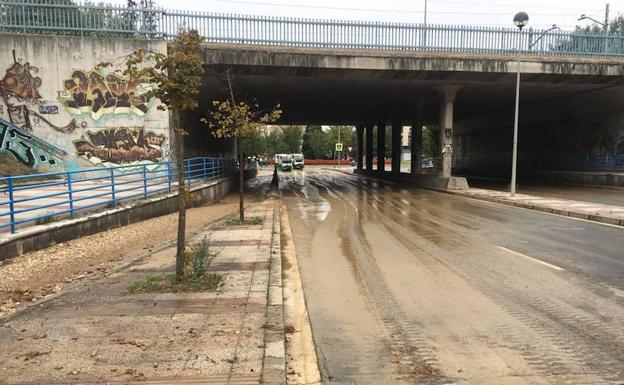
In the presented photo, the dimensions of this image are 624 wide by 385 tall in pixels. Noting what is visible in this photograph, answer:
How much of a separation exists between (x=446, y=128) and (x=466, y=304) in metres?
24.9

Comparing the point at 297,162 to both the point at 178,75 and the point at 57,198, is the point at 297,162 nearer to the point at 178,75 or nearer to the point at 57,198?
the point at 57,198

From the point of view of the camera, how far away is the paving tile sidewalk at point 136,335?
4.07 metres

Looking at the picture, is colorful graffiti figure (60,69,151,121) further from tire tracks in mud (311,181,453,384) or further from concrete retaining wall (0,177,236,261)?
tire tracks in mud (311,181,453,384)

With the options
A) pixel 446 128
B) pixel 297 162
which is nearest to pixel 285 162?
pixel 297 162

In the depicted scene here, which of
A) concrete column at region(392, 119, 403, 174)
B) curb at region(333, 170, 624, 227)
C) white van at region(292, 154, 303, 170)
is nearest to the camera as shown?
curb at region(333, 170, 624, 227)

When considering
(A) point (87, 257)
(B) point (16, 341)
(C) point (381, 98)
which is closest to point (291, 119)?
(C) point (381, 98)

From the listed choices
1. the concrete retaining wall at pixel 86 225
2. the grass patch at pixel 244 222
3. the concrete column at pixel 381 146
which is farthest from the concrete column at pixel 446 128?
the concrete column at pixel 381 146

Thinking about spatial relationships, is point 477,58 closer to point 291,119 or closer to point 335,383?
point 335,383

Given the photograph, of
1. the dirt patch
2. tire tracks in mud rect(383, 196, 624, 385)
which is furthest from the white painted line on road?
the dirt patch

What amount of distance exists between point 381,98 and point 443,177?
851 centimetres

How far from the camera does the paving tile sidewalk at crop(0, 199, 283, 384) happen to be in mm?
4070

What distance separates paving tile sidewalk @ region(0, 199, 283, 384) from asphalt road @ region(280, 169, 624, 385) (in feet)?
2.67

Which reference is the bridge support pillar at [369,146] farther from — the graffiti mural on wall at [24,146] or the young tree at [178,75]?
the young tree at [178,75]

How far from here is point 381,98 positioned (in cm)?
3497
